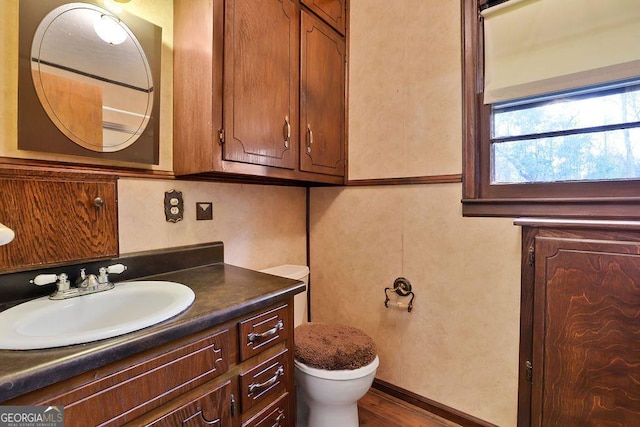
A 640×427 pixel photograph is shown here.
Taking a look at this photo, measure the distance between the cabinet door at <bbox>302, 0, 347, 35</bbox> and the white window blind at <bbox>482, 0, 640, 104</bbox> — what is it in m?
0.81

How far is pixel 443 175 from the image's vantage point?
57.1 inches

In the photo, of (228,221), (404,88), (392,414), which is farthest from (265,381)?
(404,88)

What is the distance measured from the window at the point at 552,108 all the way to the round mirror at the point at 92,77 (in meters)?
1.49

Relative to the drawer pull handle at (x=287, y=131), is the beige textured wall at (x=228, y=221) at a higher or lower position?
lower

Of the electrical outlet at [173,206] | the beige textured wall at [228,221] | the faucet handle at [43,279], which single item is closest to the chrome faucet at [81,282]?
the faucet handle at [43,279]

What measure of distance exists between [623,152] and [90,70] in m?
2.05

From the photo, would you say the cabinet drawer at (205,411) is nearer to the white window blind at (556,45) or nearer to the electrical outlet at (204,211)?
the electrical outlet at (204,211)

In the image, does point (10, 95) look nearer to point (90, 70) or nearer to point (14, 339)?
point (90, 70)

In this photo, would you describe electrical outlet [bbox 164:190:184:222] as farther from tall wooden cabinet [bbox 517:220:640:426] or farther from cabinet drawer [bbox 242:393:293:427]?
tall wooden cabinet [bbox 517:220:640:426]

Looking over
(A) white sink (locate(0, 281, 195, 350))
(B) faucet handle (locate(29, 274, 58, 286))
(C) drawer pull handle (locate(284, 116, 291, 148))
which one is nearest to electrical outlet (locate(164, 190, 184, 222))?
(A) white sink (locate(0, 281, 195, 350))

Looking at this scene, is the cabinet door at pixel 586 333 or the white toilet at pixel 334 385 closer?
the cabinet door at pixel 586 333

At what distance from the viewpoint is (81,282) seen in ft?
3.15

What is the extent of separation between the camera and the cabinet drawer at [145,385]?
0.59 meters

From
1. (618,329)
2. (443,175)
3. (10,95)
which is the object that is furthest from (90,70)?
(618,329)
